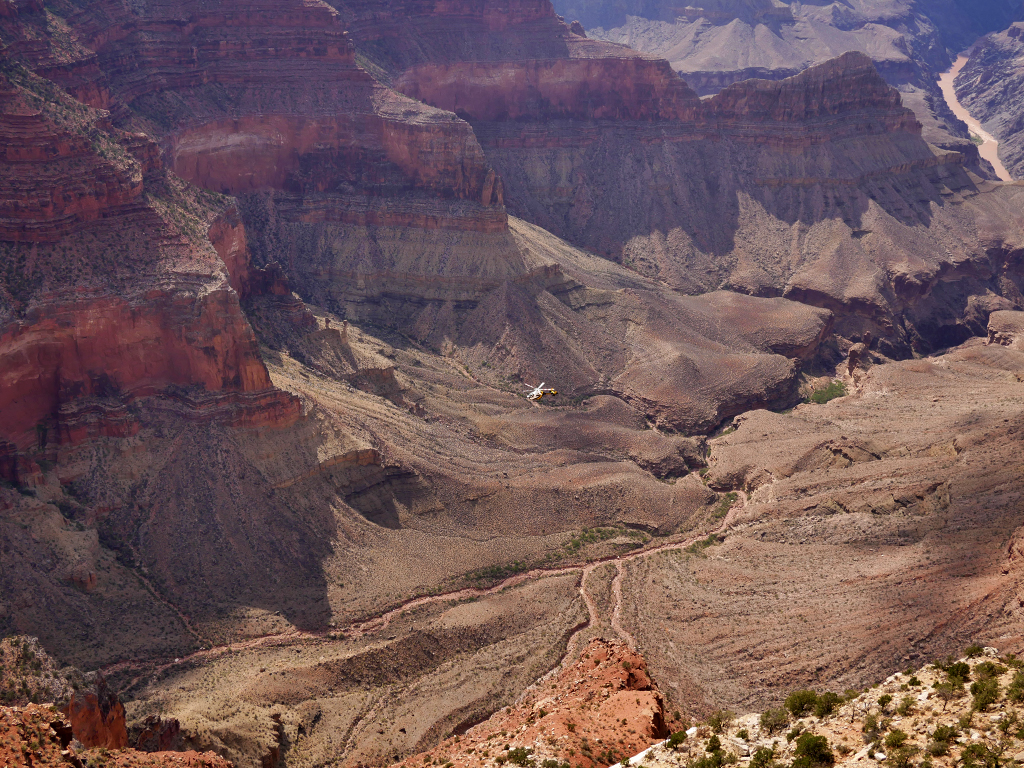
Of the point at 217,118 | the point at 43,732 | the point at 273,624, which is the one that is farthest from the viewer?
the point at 217,118

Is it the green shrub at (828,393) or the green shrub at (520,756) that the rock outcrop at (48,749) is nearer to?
the green shrub at (520,756)

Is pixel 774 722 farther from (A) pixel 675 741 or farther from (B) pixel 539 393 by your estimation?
(B) pixel 539 393

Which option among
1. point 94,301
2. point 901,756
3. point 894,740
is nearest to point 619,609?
point 894,740

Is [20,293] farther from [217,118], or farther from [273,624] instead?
[217,118]

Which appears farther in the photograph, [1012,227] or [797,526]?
[1012,227]

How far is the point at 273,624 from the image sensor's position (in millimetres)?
48250

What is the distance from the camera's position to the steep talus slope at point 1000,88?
166m

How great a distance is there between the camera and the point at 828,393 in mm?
84062

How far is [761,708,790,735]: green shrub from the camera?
24594mm

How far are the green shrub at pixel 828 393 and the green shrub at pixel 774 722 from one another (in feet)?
196

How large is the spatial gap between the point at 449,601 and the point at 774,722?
2903 cm

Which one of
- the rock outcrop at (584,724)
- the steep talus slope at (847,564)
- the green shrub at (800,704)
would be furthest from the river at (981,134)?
the green shrub at (800,704)

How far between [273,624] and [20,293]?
20.8 metres

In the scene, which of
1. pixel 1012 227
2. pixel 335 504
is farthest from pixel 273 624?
pixel 1012 227
